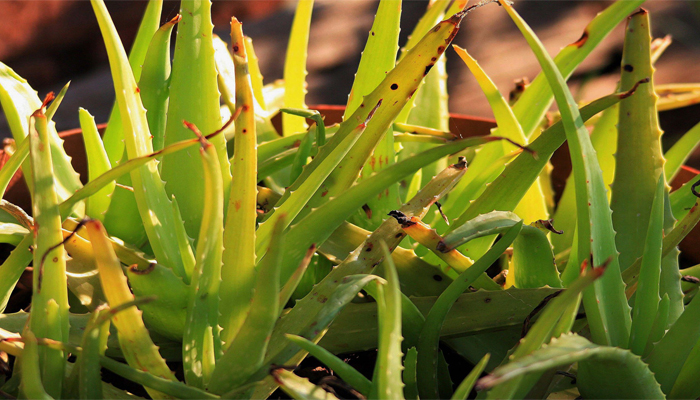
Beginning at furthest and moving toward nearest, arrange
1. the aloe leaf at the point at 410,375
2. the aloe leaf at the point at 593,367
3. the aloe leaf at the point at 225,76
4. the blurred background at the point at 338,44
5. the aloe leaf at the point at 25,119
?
the blurred background at the point at 338,44 → the aloe leaf at the point at 225,76 → the aloe leaf at the point at 25,119 → the aloe leaf at the point at 410,375 → the aloe leaf at the point at 593,367

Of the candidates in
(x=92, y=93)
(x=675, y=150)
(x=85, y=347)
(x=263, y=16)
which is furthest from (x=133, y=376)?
(x=263, y=16)

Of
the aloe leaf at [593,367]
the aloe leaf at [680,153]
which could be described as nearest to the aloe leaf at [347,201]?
the aloe leaf at [593,367]

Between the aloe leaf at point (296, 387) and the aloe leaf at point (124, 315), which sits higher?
the aloe leaf at point (124, 315)

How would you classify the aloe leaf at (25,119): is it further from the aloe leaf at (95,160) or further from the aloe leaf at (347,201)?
the aloe leaf at (347,201)

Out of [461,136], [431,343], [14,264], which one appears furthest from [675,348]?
[14,264]

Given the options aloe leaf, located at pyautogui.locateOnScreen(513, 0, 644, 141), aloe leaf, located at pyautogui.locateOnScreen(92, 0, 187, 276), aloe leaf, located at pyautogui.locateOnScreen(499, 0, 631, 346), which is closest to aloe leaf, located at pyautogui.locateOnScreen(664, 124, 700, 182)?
aloe leaf, located at pyautogui.locateOnScreen(513, 0, 644, 141)

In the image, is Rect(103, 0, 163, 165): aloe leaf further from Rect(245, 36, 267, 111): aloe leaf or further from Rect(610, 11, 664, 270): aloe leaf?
Rect(610, 11, 664, 270): aloe leaf

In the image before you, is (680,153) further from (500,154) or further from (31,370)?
(31,370)
